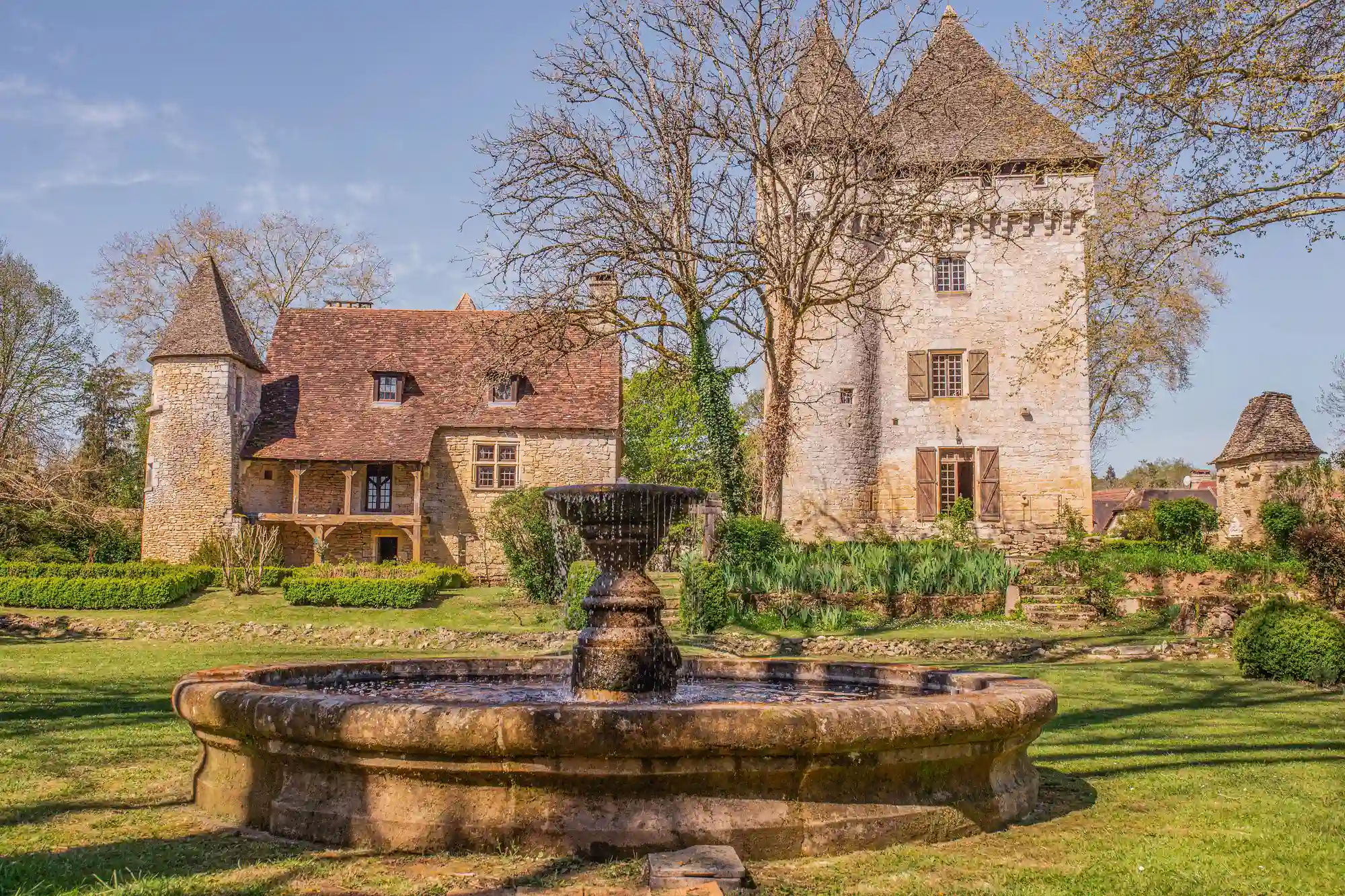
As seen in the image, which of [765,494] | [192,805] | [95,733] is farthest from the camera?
[765,494]

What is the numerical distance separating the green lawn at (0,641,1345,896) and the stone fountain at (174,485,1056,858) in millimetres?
125

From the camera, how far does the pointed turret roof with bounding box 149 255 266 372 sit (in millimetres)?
28812

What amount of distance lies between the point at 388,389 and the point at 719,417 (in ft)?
43.0

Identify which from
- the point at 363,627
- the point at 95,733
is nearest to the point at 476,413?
the point at 363,627

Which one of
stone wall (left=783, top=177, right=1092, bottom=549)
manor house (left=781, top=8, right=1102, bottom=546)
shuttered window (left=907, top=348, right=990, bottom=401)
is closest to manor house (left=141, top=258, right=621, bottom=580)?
stone wall (left=783, top=177, right=1092, bottom=549)

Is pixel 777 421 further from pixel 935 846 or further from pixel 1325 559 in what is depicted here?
pixel 935 846

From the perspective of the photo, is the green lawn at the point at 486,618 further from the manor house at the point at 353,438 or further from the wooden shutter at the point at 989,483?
the wooden shutter at the point at 989,483

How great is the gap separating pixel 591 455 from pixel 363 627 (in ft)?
39.1

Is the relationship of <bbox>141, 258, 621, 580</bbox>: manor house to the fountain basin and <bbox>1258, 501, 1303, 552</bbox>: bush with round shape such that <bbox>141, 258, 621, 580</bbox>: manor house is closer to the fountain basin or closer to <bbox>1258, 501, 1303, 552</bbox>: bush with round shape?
<bbox>1258, 501, 1303, 552</bbox>: bush with round shape

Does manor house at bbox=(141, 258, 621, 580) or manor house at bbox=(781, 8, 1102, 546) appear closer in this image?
manor house at bbox=(781, 8, 1102, 546)

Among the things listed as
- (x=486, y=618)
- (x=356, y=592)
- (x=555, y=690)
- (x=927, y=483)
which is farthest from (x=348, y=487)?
(x=555, y=690)

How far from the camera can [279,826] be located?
450 centimetres

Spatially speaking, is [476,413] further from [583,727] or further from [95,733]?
[583,727]

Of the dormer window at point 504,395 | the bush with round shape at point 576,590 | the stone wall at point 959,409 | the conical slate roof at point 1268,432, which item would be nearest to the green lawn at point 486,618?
the bush with round shape at point 576,590
